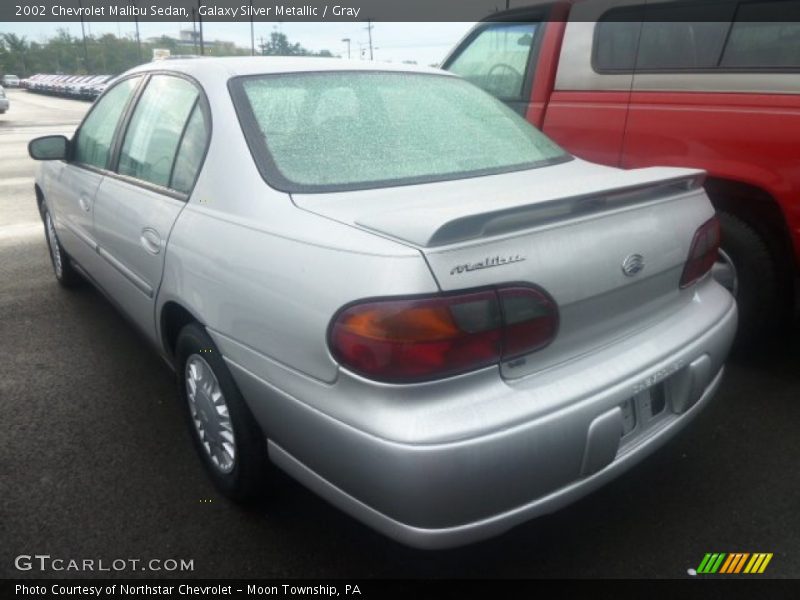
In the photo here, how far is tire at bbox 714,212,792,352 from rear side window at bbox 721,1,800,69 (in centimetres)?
74

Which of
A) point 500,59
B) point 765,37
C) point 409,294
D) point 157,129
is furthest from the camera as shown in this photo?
point 500,59

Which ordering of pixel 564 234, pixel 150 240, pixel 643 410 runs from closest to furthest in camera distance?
pixel 564 234
pixel 643 410
pixel 150 240

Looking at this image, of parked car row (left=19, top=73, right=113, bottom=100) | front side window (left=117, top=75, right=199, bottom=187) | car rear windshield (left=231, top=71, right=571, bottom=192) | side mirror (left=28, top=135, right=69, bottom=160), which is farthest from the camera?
parked car row (left=19, top=73, right=113, bottom=100)

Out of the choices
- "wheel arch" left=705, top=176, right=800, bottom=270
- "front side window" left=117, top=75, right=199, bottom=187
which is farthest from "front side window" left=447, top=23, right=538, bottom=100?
"front side window" left=117, top=75, right=199, bottom=187

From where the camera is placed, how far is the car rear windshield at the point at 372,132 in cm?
214

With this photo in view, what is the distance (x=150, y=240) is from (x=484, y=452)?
5.43 ft

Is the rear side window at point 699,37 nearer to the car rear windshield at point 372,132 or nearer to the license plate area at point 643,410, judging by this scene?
the car rear windshield at point 372,132

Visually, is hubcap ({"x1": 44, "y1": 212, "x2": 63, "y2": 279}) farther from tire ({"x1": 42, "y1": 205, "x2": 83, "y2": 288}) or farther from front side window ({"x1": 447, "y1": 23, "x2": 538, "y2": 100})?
front side window ({"x1": 447, "y1": 23, "x2": 538, "y2": 100})

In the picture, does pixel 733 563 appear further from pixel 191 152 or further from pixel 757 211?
pixel 191 152

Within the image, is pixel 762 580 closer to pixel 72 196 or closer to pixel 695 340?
pixel 695 340

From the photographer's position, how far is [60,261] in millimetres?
4633

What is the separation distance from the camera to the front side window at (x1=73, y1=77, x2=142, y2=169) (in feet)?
10.7
